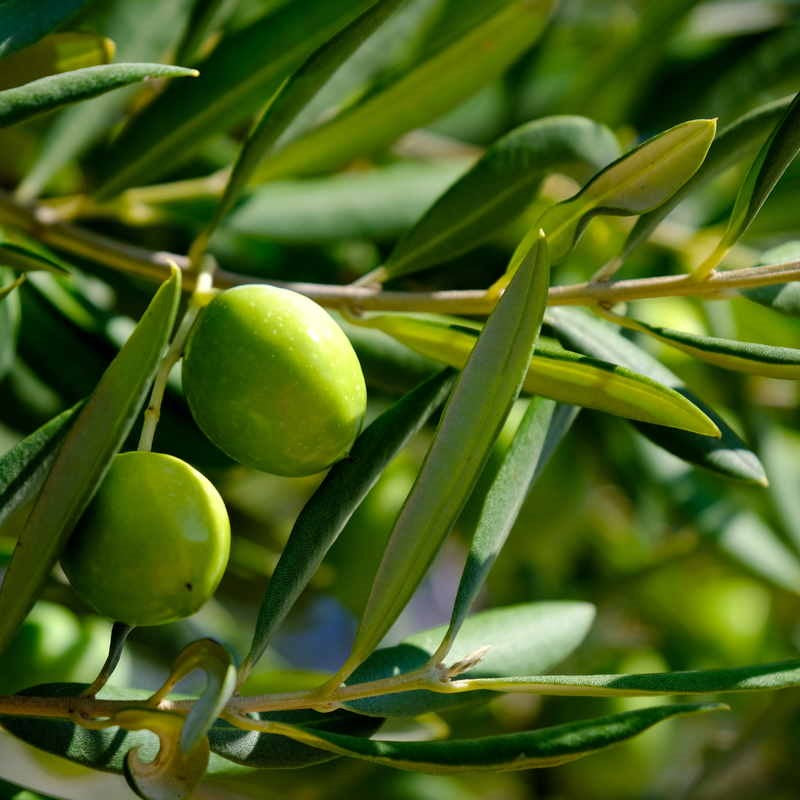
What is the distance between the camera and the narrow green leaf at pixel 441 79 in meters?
1.24

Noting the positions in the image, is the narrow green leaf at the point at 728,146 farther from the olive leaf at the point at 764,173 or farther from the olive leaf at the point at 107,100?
the olive leaf at the point at 107,100

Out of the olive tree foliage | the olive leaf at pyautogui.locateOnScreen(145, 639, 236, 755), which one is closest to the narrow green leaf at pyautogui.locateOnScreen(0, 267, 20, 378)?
the olive tree foliage

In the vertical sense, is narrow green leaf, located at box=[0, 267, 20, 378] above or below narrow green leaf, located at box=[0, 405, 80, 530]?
above

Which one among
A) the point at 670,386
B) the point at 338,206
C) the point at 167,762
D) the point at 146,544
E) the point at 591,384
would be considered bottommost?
the point at 167,762

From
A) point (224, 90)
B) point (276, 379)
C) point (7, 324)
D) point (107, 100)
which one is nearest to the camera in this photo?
point (276, 379)

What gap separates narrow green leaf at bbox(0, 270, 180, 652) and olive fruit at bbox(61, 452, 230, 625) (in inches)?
1.2

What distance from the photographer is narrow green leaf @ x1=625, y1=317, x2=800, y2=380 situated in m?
0.82

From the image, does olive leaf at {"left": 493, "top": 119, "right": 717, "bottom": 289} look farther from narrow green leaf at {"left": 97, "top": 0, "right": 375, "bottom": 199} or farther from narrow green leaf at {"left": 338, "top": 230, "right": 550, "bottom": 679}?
narrow green leaf at {"left": 97, "top": 0, "right": 375, "bottom": 199}

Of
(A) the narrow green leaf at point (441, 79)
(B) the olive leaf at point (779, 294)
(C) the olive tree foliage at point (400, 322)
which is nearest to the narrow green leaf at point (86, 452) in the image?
(C) the olive tree foliage at point (400, 322)

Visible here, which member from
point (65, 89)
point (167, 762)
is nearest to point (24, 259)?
point (65, 89)

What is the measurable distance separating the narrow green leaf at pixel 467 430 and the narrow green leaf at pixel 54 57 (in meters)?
0.45

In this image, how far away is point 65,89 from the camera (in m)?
0.76

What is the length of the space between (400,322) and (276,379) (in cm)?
17

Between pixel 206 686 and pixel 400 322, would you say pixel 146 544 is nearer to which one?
pixel 206 686
